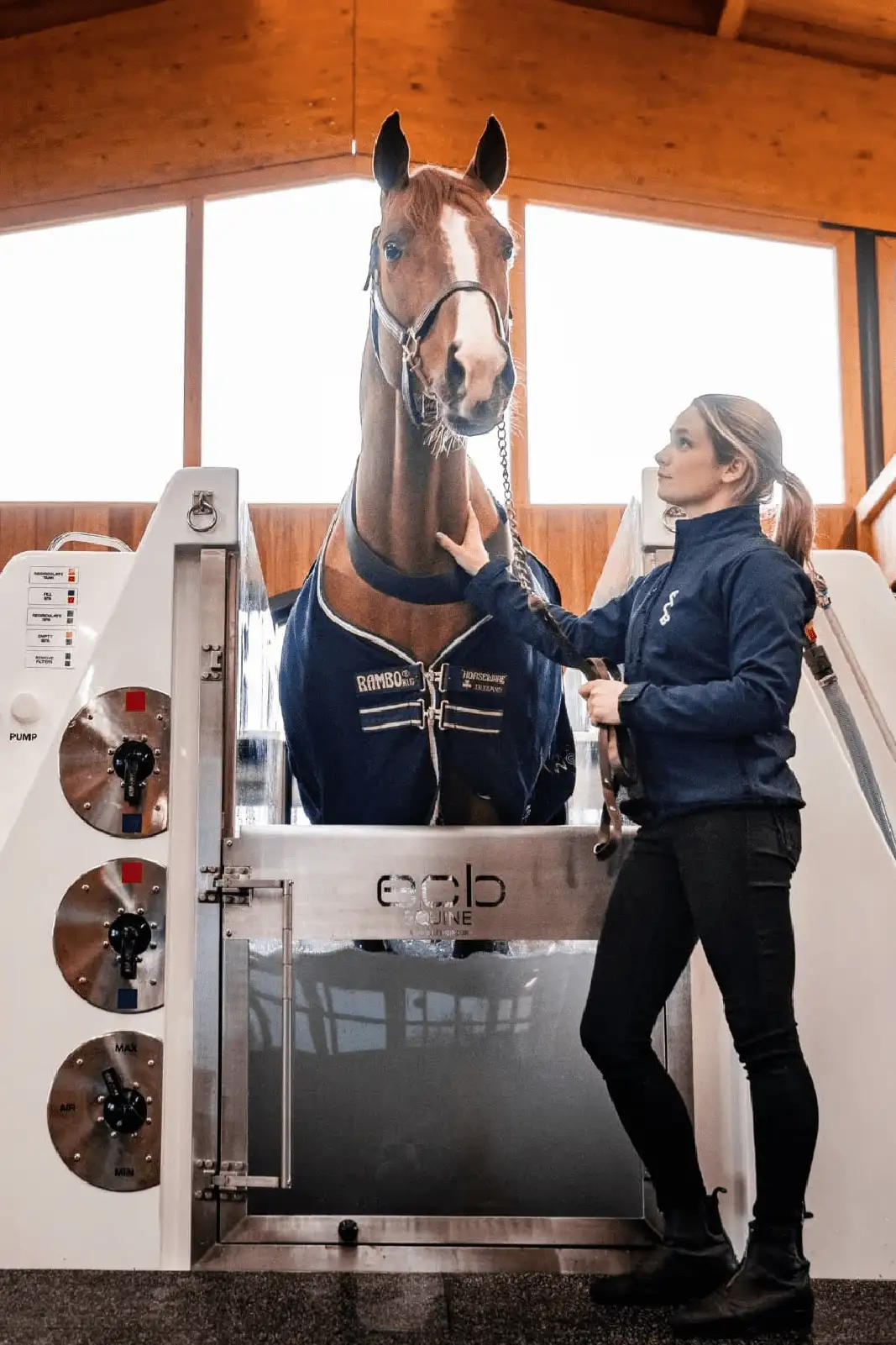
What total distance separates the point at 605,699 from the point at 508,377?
1.77 ft

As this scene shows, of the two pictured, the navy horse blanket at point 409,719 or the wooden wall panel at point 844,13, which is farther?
the wooden wall panel at point 844,13

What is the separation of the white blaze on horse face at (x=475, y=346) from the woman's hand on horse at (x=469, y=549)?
1.02 ft

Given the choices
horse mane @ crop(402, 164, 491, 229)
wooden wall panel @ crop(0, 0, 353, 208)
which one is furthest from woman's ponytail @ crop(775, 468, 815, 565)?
wooden wall panel @ crop(0, 0, 353, 208)

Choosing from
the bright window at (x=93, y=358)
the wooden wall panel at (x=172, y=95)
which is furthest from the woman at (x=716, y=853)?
the wooden wall panel at (x=172, y=95)

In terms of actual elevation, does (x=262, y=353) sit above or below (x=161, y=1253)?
above

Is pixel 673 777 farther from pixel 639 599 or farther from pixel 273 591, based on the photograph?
pixel 273 591

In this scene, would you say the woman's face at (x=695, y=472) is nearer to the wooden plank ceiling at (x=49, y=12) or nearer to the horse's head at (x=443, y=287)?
the horse's head at (x=443, y=287)

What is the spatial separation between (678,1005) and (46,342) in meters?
4.95

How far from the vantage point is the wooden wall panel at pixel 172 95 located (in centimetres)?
583

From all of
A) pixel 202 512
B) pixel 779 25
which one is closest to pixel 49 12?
pixel 779 25

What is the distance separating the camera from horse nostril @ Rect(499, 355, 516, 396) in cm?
193

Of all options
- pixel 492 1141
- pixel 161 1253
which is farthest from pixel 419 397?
pixel 161 1253

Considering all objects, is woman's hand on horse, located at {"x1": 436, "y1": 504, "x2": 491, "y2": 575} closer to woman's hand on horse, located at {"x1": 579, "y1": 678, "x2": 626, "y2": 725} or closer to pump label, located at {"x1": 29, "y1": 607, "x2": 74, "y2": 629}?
woman's hand on horse, located at {"x1": 579, "y1": 678, "x2": 626, "y2": 725}

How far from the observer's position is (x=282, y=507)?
569 centimetres
